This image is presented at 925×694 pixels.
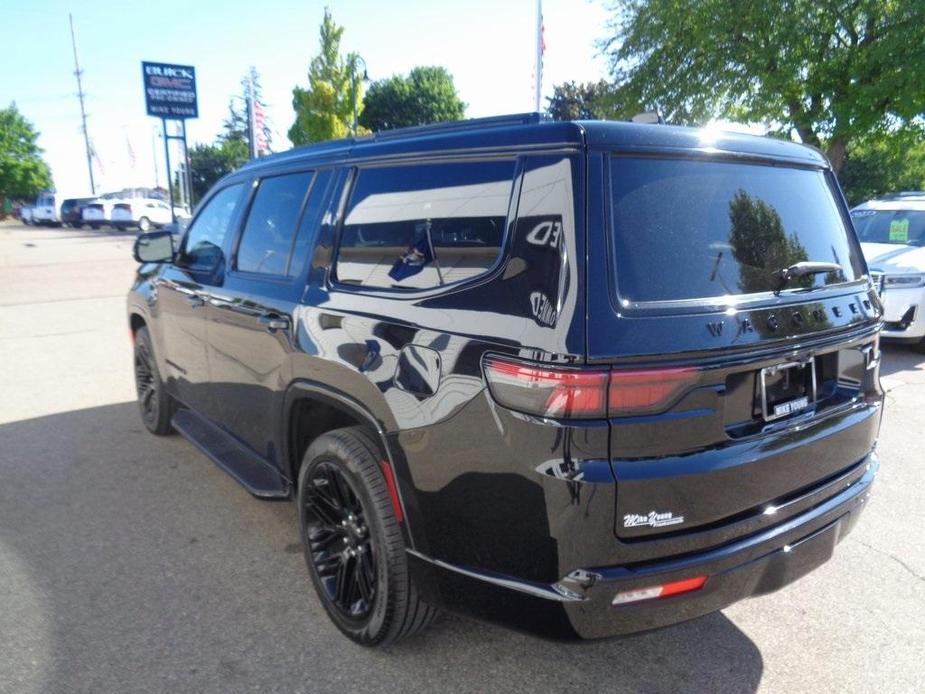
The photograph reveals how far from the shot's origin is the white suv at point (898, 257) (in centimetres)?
722

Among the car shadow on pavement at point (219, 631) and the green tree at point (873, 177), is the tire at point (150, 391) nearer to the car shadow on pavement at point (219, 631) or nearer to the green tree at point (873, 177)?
the car shadow on pavement at point (219, 631)

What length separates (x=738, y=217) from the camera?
2.28 metres

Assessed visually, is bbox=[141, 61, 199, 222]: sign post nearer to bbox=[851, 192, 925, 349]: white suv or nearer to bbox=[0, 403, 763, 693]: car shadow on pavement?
bbox=[851, 192, 925, 349]: white suv

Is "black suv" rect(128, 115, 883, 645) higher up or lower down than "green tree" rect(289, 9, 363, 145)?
lower down

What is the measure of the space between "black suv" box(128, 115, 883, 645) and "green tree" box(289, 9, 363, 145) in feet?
103

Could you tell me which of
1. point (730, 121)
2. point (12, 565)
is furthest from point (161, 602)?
point (730, 121)

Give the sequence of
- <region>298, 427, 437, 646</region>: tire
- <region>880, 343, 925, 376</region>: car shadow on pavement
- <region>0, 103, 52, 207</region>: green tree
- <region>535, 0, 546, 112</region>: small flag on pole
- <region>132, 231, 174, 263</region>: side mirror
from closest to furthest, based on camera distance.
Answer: <region>298, 427, 437, 646</region>: tire → <region>132, 231, 174, 263</region>: side mirror → <region>880, 343, 925, 376</region>: car shadow on pavement → <region>535, 0, 546, 112</region>: small flag on pole → <region>0, 103, 52, 207</region>: green tree

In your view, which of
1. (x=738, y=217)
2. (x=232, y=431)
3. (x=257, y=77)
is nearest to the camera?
(x=738, y=217)

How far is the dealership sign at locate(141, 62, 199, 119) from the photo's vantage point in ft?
84.1

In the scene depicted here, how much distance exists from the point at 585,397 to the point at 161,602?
216cm

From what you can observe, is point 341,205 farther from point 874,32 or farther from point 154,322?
point 874,32

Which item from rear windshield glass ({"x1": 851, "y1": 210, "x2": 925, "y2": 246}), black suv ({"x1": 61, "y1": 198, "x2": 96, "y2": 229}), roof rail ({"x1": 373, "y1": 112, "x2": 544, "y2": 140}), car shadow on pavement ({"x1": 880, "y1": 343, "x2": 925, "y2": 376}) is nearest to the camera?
roof rail ({"x1": 373, "y1": 112, "x2": 544, "y2": 140})

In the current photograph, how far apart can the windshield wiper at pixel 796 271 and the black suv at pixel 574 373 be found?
0.01 m

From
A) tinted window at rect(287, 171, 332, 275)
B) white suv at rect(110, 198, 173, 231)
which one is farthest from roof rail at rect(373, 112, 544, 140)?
Answer: white suv at rect(110, 198, 173, 231)
